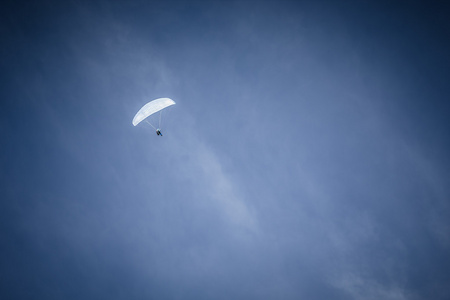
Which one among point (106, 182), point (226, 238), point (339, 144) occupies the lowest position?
point (226, 238)

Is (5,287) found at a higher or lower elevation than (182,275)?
lower

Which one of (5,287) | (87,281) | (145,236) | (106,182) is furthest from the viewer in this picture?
(106,182)

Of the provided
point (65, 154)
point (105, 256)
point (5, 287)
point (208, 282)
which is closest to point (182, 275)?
point (208, 282)

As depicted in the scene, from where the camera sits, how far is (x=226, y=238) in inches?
1517

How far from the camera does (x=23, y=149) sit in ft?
121

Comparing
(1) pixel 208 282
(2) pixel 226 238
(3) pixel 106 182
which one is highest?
(3) pixel 106 182

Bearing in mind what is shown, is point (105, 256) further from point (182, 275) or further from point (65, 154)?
point (65, 154)

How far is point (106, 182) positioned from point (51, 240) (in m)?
9.83

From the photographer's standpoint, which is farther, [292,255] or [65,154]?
[65,154]

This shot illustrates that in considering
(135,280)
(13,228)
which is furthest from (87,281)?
(13,228)

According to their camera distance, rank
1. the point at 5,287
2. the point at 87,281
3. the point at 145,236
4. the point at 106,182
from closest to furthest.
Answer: the point at 5,287
the point at 87,281
the point at 145,236
the point at 106,182

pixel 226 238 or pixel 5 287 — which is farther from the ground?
pixel 226 238

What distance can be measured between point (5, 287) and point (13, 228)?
666 cm

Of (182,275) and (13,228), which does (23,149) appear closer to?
(13,228)
